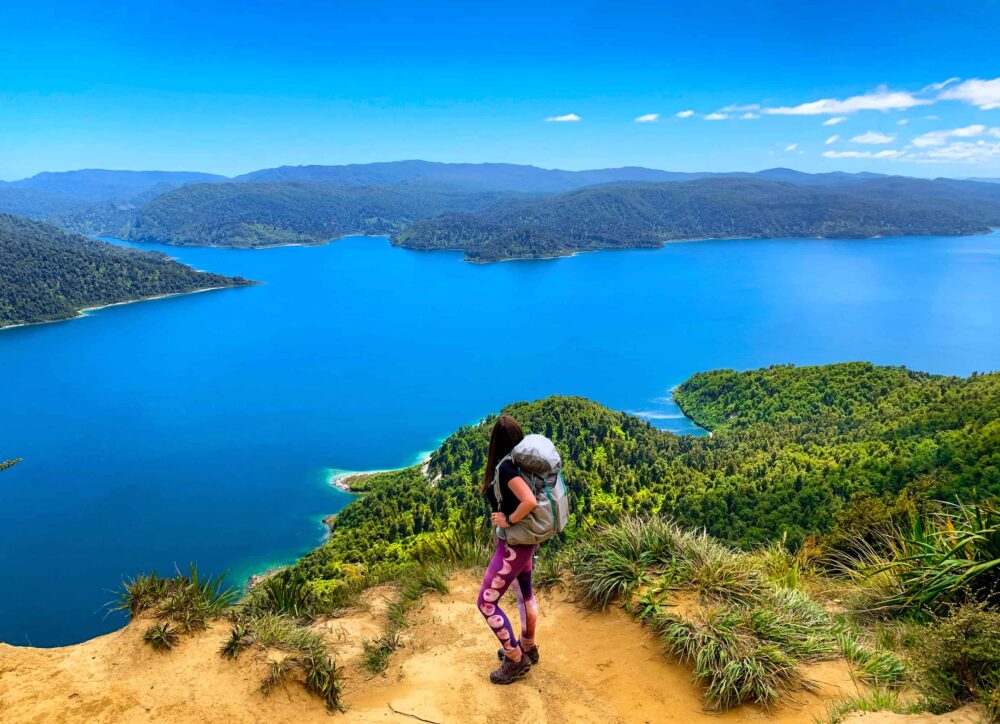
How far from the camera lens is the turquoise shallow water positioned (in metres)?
40.8

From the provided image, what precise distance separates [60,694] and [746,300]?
423 feet

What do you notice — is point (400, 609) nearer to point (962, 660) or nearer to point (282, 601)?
point (282, 601)

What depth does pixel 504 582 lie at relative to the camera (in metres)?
4.60

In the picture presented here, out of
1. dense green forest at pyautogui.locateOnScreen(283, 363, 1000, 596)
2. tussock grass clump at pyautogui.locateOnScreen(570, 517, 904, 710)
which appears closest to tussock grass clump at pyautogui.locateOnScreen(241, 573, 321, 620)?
tussock grass clump at pyautogui.locateOnScreen(570, 517, 904, 710)

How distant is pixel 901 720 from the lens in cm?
346

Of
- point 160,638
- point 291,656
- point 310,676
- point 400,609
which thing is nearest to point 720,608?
point 400,609

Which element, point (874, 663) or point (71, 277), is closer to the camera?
point (874, 663)

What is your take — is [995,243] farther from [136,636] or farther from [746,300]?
[136,636]

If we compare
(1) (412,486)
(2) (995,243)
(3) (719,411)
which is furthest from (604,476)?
(2) (995,243)

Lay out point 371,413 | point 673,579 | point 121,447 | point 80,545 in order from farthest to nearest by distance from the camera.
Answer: point 371,413 → point 121,447 → point 80,545 → point 673,579

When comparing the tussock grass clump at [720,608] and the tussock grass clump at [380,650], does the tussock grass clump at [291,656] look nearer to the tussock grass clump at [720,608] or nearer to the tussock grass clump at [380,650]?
the tussock grass clump at [380,650]

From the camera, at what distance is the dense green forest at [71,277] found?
351ft

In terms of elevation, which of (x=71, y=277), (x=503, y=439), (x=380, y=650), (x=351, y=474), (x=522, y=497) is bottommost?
(x=351, y=474)

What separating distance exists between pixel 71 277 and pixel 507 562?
14531cm
